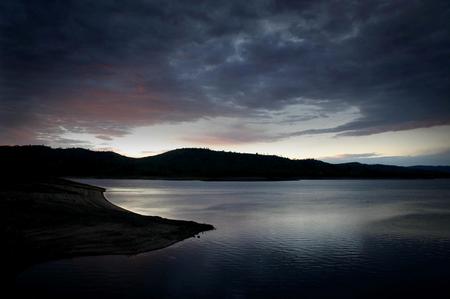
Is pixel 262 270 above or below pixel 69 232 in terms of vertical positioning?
below

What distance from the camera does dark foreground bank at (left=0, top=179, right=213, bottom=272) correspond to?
23.4 metres

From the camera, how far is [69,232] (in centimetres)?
2870

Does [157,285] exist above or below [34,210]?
below

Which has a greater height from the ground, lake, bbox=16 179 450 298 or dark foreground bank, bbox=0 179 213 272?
dark foreground bank, bbox=0 179 213 272

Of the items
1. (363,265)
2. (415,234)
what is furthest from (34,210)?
(415,234)

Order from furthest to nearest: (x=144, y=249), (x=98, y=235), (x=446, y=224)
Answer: (x=446, y=224) → (x=98, y=235) → (x=144, y=249)

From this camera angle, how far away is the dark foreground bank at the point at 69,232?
76.7ft

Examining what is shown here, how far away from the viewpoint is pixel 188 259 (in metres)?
24.9

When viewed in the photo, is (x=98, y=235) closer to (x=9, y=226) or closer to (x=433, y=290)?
(x=9, y=226)

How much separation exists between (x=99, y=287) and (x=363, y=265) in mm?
18155

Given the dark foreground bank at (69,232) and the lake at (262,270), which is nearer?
the lake at (262,270)

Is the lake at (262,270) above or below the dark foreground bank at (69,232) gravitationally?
below

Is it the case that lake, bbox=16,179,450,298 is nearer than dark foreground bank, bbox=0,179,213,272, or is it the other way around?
lake, bbox=16,179,450,298

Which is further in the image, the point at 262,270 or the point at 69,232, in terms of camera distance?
the point at 69,232
